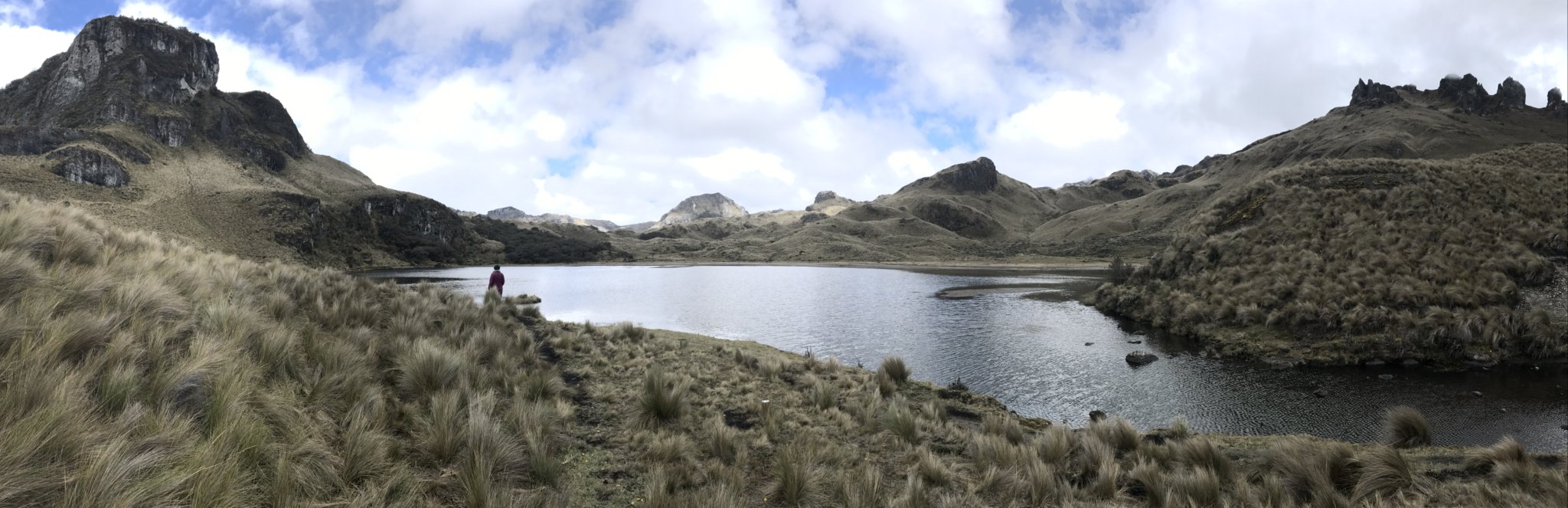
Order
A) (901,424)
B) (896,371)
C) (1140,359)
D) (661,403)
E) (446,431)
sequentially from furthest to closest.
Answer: (1140,359)
(896,371)
(901,424)
(661,403)
(446,431)

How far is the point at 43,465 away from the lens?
108 inches

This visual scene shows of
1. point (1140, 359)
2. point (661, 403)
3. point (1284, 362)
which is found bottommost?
point (1140, 359)

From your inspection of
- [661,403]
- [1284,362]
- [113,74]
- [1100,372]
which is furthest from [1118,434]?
[113,74]

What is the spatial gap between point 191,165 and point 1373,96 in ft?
959

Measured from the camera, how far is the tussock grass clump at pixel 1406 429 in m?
9.77

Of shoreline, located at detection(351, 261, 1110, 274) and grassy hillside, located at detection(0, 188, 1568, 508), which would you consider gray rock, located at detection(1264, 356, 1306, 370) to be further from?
shoreline, located at detection(351, 261, 1110, 274)

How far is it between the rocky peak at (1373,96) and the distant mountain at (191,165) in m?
216

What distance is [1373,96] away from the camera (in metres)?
159

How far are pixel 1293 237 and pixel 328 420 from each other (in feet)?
109

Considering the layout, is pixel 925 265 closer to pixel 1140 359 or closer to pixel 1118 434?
pixel 1140 359

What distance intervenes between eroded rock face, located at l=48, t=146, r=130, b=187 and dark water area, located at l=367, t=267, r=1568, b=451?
10576 centimetres

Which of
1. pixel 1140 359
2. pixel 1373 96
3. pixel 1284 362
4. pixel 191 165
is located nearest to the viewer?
pixel 1284 362

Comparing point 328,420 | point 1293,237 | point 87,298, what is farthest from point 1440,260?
point 87,298

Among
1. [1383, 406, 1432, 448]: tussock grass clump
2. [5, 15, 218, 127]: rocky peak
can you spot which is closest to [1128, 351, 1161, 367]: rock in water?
[1383, 406, 1432, 448]: tussock grass clump
